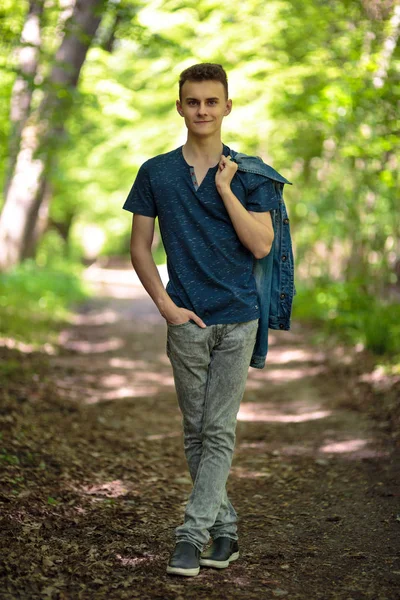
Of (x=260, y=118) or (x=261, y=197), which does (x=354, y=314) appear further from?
(x=261, y=197)

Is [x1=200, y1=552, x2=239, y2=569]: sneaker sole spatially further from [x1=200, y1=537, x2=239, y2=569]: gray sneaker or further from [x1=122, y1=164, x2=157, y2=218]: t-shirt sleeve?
[x1=122, y1=164, x2=157, y2=218]: t-shirt sleeve

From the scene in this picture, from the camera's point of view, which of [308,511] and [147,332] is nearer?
[308,511]

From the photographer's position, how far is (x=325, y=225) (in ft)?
40.7

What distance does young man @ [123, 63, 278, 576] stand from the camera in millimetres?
3426

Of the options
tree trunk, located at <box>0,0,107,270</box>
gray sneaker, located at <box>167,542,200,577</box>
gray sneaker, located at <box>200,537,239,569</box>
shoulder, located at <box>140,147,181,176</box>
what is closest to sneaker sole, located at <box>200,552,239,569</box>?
gray sneaker, located at <box>200,537,239,569</box>

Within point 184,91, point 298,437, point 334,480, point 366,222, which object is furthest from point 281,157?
point 184,91

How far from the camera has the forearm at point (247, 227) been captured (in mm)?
3336

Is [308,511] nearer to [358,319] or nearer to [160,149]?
[358,319]

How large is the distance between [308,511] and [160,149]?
51.6 ft

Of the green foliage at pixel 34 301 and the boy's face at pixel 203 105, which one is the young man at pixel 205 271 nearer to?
the boy's face at pixel 203 105

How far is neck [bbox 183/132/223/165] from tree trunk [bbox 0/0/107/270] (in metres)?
4.55

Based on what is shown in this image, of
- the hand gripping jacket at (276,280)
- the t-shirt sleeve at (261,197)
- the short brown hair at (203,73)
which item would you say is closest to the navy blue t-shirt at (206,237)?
the t-shirt sleeve at (261,197)

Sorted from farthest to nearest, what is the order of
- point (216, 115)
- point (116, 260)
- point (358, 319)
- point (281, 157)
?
point (116, 260) < point (281, 157) < point (358, 319) < point (216, 115)

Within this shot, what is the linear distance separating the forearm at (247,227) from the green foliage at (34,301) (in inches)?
192
